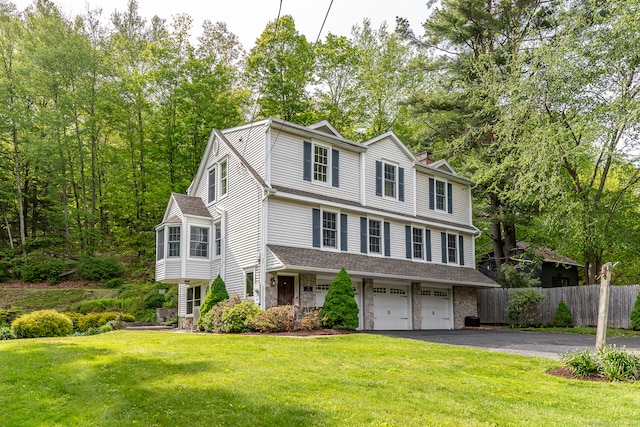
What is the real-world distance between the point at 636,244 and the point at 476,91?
9943 mm

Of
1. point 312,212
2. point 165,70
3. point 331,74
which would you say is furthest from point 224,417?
point 331,74

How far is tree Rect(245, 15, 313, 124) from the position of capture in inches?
1190

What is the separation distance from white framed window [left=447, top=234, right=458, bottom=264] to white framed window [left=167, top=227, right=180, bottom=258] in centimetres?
1298

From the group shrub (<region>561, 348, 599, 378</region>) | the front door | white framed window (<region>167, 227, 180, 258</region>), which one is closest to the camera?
shrub (<region>561, 348, 599, 378</region>)

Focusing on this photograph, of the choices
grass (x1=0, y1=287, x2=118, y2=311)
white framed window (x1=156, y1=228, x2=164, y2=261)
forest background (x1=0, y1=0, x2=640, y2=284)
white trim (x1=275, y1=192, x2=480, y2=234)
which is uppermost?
forest background (x1=0, y1=0, x2=640, y2=284)

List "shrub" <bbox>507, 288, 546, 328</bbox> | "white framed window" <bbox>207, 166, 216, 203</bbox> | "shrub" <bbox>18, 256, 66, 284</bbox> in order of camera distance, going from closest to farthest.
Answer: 1. "white framed window" <bbox>207, 166, 216, 203</bbox>
2. "shrub" <bbox>507, 288, 546, 328</bbox>
3. "shrub" <bbox>18, 256, 66, 284</bbox>

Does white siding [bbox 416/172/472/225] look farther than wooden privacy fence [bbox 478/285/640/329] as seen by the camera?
Yes

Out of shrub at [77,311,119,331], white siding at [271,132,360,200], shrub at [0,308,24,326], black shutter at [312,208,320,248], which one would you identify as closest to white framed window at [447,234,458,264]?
white siding at [271,132,360,200]

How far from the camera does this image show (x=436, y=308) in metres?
23.3

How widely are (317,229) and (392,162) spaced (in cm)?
566

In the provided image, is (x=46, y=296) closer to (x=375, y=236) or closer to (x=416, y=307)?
(x=375, y=236)

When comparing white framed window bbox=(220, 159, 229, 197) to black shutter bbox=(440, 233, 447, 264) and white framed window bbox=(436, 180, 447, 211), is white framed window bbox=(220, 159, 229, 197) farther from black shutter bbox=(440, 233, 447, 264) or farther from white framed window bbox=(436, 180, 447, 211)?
black shutter bbox=(440, 233, 447, 264)

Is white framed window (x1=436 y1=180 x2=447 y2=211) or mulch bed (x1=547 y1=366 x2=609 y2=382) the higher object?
white framed window (x1=436 y1=180 x2=447 y2=211)

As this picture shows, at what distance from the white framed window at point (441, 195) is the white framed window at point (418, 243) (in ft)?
7.24
